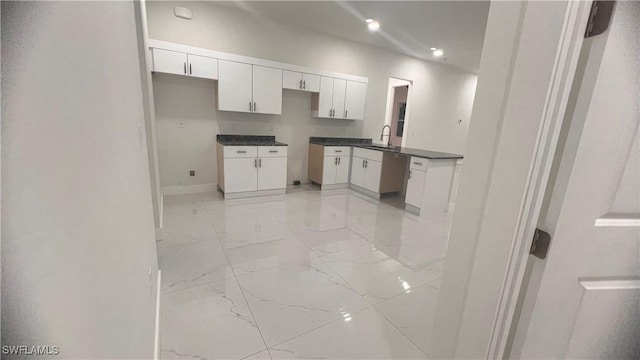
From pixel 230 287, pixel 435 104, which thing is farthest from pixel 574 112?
pixel 435 104

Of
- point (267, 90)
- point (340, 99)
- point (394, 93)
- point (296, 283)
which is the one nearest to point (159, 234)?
point (296, 283)

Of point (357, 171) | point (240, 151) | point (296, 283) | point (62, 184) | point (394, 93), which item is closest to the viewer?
point (62, 184)

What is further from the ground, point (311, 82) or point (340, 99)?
point (311, 82)

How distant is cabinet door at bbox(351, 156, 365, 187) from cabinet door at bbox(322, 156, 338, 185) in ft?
1.19

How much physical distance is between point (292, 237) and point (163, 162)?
2539mm

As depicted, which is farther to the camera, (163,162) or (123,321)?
(163,162)

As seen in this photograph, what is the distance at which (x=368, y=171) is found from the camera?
14.8 feet

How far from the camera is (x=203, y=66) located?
3648mm

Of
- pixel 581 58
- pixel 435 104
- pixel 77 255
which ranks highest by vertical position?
pixel 435 104


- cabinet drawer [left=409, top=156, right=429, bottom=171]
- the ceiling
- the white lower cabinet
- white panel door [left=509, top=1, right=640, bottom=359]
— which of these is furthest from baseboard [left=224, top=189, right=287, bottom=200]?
white panel door [left=509, top=1, right=640, bottom=359]

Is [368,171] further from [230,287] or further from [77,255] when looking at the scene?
[77,255]

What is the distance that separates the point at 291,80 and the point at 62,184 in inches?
168

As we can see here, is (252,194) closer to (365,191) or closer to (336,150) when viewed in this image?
(336,150)

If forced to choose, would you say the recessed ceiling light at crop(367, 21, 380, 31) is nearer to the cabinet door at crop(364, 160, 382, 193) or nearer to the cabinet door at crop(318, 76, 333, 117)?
the cabinet door at crop(318, 76, 333, 117)
